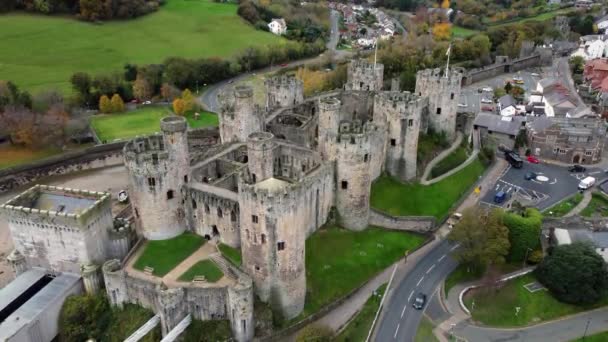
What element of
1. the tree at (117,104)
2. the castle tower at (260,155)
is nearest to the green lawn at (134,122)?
the tree at (117,104)

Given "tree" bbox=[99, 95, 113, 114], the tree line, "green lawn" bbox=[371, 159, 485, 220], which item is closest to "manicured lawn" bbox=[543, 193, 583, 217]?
"green lawn" bbox=[371, 159, 485, 220]

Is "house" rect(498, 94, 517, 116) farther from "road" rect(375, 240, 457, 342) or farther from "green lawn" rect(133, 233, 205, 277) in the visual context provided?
"green lawn" rect(133, 233, 205, 277)

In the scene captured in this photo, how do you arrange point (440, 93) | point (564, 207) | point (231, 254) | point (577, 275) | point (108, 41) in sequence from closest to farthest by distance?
point (231, 254), point (577, 275), point (564, 207), point (440, 93), point (108, 41)

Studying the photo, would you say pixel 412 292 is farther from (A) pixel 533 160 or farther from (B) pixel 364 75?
(A) pixel 533 160

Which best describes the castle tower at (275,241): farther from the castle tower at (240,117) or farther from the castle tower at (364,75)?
the castle tower at (364,75)

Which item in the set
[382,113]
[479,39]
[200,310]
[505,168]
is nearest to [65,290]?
[200,310]

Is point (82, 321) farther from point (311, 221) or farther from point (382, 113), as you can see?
point (382, 113)

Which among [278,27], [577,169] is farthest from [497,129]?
[278,27]
